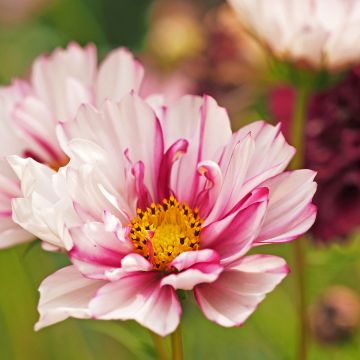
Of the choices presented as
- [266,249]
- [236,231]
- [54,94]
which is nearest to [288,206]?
[236,231]

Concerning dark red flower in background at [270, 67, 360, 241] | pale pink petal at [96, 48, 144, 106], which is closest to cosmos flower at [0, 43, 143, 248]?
pale pink petal at [96, 48, 144, 106]

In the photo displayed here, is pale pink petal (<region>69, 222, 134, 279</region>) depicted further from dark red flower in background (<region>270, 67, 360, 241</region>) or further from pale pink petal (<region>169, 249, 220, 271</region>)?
dark red flower in background (<region>270, 67, 360, 241</region>)

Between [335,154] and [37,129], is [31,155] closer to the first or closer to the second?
[37,129]

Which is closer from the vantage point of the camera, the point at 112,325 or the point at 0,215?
the point at 0,215

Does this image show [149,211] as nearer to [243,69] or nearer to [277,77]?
[277,77]

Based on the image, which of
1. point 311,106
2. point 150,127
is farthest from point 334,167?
point 150,127
